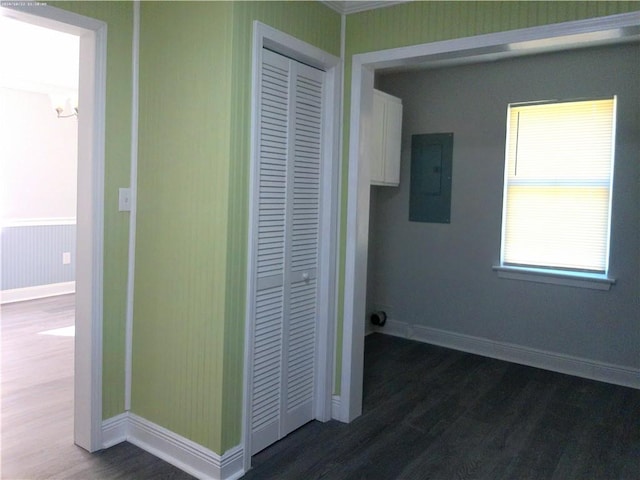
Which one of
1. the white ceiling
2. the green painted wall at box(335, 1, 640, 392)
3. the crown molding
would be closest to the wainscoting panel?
the white ceiling

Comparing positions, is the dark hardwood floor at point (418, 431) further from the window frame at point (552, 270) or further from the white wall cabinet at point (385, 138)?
the white wall cabinet at point (385, 138)

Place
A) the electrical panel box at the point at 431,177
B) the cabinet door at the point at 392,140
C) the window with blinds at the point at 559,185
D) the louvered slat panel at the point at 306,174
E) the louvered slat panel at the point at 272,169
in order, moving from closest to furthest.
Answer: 1. the louvered slat panel at the point at 272,169
2. the louvered slat panel at the point at 306,174
3. the window with blinds at the point at 559,185
4. the cabinet door at the point at 392,140
5. the electrical panel box at the point at 431,177

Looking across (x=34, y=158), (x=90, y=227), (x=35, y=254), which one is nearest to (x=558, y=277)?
(x=90, y=227)

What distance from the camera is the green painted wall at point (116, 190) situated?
253cm

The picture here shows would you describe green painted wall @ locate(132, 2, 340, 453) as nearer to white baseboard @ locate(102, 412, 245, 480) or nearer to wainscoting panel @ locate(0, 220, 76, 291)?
white baseboard @ locate(102, 412, 245, 480)

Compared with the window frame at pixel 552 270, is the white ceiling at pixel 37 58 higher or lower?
higher

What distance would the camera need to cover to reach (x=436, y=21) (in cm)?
265

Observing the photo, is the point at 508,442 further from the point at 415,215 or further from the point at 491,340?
the point at 415,215

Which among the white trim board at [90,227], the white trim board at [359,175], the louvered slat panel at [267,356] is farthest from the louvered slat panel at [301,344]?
the white trim board at [90,227]

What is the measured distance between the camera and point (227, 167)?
89.8 inches

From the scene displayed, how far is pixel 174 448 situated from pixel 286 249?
3.67ft

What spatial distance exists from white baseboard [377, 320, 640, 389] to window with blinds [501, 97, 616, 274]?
0.69m

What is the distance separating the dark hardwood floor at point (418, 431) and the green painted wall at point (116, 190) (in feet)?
1.29

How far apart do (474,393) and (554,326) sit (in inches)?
39.5
